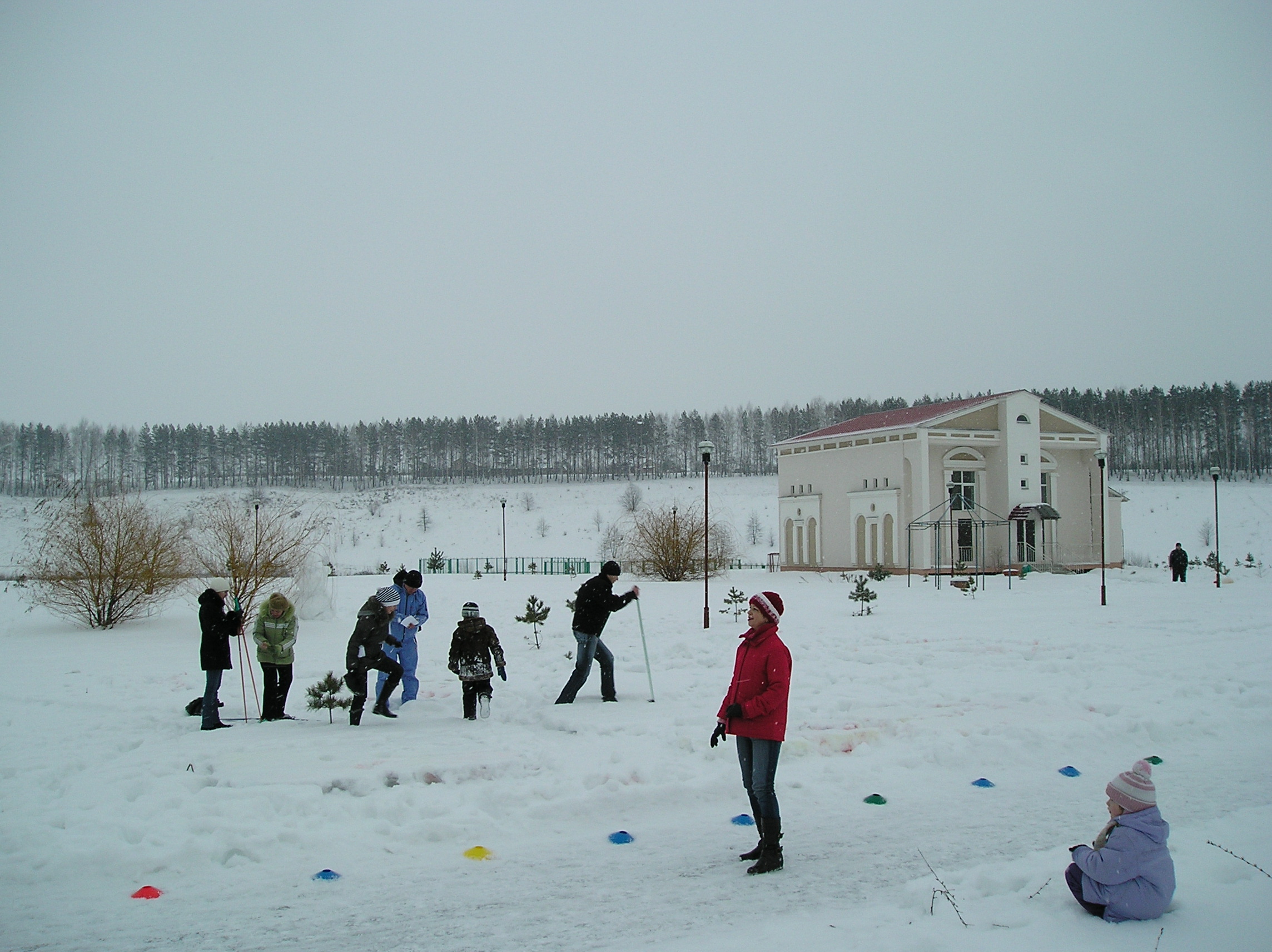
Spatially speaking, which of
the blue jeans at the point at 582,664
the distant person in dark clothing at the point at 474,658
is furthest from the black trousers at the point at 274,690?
the blue jeans at the point at 582,664

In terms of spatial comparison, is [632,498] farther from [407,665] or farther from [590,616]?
[590,616]

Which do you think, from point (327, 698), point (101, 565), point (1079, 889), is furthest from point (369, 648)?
point (101, 565)

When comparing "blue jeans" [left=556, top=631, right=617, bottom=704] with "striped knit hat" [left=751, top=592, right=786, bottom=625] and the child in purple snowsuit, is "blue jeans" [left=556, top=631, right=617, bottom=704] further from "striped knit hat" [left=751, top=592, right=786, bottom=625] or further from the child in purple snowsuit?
the child in purple snowsuit

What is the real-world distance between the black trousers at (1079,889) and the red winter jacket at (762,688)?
1.76 metres

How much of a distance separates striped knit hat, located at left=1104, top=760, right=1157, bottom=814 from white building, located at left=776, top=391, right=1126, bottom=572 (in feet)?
100

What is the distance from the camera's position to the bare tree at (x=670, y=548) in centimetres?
3444

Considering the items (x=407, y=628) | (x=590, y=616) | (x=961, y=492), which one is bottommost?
(x=407, y=628)

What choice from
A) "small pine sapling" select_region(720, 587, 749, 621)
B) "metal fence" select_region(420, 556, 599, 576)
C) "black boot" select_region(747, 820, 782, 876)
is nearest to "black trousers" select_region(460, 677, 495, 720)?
"black boot" select_region(747, 820, 782, 876)

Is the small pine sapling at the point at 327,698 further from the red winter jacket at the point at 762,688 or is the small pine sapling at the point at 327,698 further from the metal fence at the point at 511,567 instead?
the metal fence at the point at 511,567

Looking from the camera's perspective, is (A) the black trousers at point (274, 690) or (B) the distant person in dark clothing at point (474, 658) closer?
(B) the distant person in dark clothing at point (474, 658)

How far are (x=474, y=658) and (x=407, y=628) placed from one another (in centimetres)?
123

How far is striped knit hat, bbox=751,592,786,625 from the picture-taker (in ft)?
19.1

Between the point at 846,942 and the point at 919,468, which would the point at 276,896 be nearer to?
the point at 846,942

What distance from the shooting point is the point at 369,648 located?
9.63 metres
